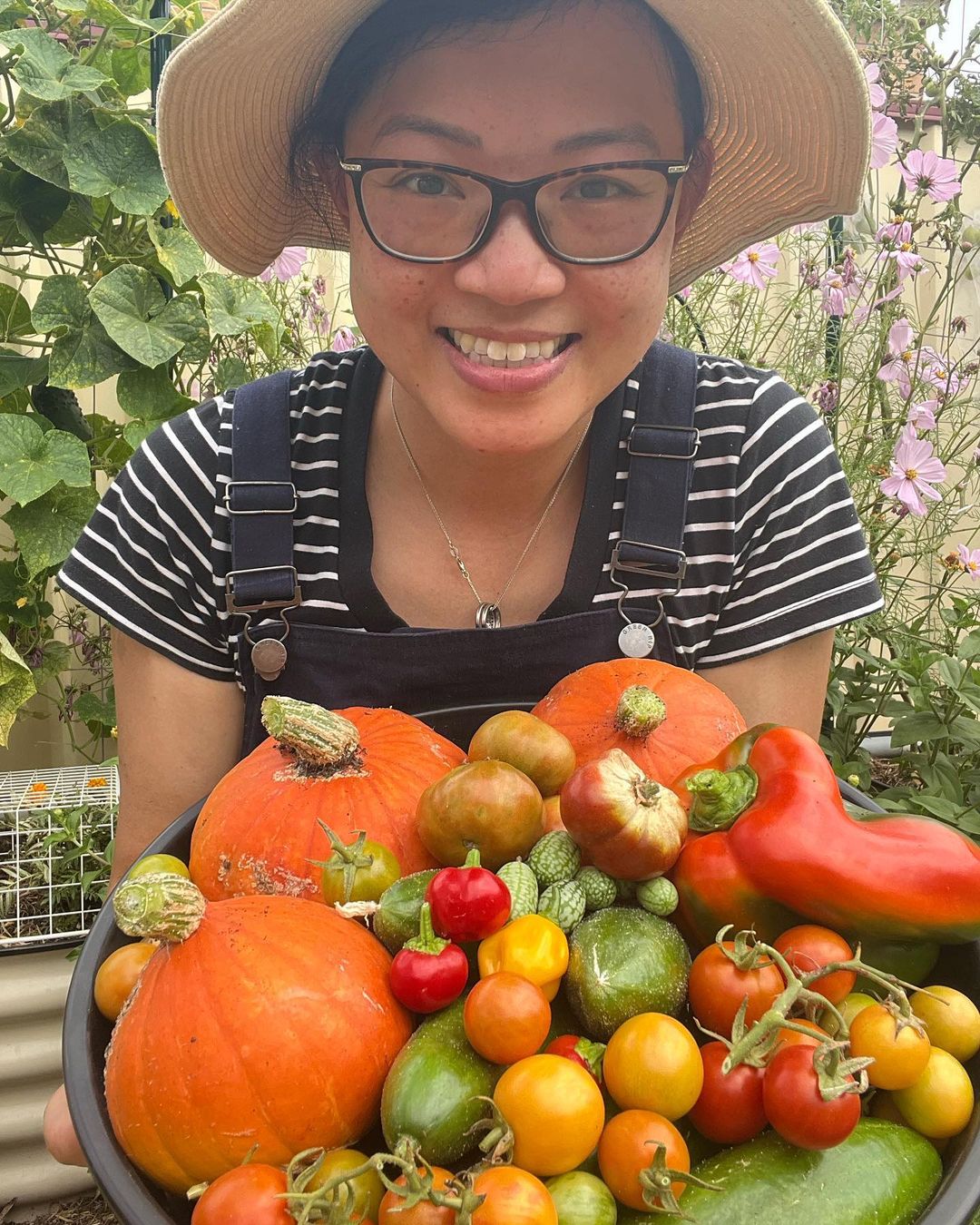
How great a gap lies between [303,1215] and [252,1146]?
0.15 m

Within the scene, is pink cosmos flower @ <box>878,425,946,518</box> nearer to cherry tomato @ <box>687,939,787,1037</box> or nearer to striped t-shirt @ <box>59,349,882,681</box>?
striped t-shirt @ <box>59,349,882,681</box>

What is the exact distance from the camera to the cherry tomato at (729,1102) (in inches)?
32.3

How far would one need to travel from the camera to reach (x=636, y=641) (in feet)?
5.23

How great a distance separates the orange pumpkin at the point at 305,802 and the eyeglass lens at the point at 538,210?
2.01 ft

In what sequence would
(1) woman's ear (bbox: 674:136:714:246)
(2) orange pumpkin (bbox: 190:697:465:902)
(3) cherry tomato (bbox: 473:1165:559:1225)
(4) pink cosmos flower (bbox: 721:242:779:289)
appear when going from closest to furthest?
(3) cherry tomato (bbox: 473:1165:559:1225), (2) orange pumpkin (bbox: 190:697:465:902), (1) woman's ear (bbox: 674:136:714:246), (4) pink cosmos flower (bbox: 721:242:779:289)

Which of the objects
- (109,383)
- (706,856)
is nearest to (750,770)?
(706,856)

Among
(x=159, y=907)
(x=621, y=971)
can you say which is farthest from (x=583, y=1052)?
(x=159, y=907)

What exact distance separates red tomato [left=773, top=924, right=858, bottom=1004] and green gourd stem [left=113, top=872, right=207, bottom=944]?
20.8 inches

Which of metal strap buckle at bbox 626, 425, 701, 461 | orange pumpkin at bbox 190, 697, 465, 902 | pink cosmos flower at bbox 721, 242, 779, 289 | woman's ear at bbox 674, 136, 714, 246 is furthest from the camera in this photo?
pink cosmos flower at bbox 721, 242, 779, 289

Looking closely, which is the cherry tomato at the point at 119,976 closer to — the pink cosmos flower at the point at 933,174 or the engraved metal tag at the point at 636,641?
the engraved metal tag at the point at 636,641

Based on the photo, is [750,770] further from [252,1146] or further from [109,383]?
[109,383]

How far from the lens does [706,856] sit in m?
0.96

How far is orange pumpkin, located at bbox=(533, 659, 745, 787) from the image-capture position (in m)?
1.21

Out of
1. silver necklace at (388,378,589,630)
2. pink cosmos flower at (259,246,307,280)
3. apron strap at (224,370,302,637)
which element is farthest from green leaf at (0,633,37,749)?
silver necklace at (388,378,589,630)
